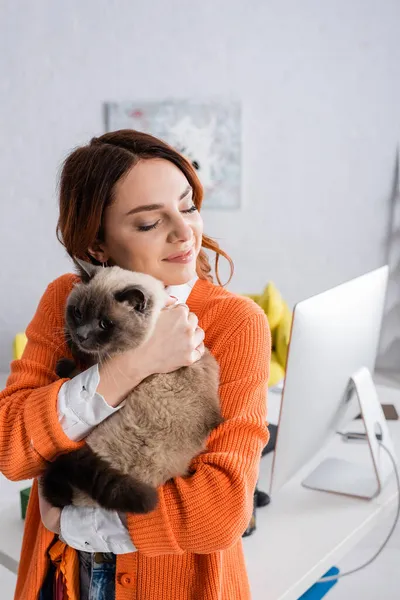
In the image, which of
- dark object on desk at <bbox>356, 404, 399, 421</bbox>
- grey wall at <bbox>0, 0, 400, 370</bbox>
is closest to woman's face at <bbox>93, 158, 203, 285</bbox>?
dark object on desk at <bbox>356, 404, 399, 421</bbox>

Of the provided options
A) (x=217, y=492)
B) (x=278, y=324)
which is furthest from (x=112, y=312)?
(x=278, y=324)

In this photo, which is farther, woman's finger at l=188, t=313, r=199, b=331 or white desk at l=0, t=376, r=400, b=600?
white desk at l=0, t=376, r=400, b=600

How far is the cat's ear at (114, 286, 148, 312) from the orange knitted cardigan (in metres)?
0.13

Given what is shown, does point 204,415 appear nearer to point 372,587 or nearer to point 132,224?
point 132,224

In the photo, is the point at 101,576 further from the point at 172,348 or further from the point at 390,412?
the point at 390,412

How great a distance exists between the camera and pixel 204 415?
1.06m

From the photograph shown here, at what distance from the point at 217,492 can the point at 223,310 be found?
35 cm

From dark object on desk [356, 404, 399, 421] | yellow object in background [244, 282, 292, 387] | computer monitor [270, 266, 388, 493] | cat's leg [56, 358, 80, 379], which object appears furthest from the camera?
yellow object in background [244, 282, 292, 387]

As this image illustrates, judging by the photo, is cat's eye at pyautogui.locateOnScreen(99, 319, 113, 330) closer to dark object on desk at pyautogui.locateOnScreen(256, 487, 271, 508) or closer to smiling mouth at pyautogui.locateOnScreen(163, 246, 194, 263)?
smiling mouth at pyautogui.locateOnScreen(163, 246, 194, 263)

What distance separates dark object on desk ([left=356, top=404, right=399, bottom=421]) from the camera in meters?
1.99

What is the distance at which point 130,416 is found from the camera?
105cm

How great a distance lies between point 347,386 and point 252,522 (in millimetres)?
448

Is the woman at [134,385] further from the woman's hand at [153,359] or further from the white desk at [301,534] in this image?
the white desk at [301,534]

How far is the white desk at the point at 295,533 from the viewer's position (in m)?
1.26
